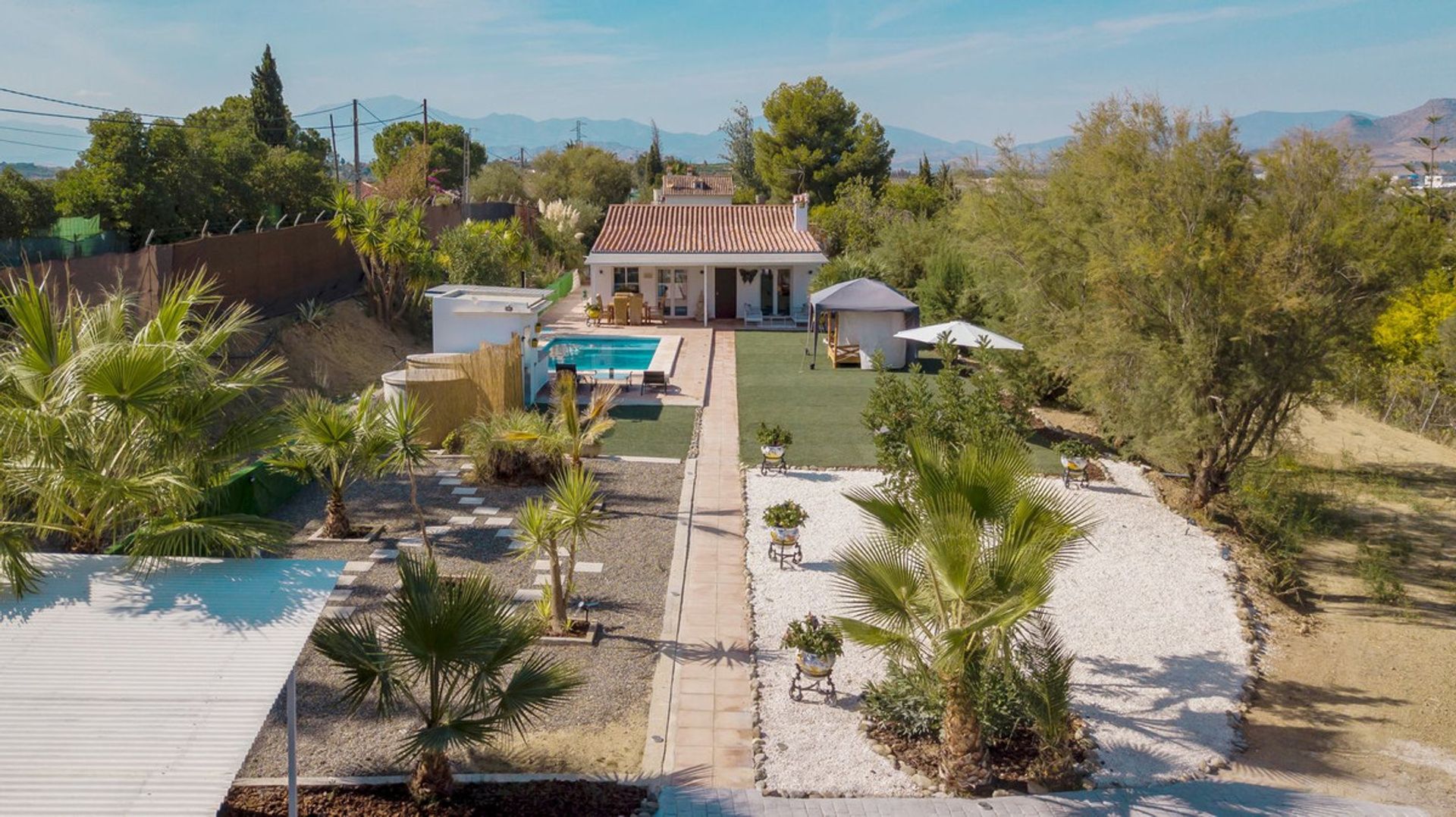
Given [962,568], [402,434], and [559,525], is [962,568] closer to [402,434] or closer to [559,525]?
[559,525]

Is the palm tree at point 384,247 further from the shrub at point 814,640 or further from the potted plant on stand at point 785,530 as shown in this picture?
the shrub at point 814,640

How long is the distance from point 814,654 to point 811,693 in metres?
0.47

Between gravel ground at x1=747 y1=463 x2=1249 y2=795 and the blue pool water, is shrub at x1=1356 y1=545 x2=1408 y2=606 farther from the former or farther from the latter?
the blue pool water

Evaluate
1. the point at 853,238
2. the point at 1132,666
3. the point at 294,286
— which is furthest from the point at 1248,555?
the point at 853,238

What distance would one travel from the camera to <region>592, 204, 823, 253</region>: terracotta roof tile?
32125 mm

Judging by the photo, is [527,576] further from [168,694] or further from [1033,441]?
[1033,441]

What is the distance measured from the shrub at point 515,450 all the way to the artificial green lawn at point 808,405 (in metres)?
3.18

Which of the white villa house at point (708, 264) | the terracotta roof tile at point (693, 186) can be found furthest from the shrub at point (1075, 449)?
the terracotta roof tile at point (693, 186)

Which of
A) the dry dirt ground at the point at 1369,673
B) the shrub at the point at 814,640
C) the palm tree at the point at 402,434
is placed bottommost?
the dry dirt ground at the point at 1369,673

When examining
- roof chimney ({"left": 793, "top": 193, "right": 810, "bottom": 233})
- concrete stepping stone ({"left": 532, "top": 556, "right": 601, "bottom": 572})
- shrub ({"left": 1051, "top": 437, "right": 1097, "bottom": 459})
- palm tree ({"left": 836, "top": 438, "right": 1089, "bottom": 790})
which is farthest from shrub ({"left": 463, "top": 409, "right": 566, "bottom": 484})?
roof chimney ({"left": 793, "top": 193, "right": 810, "bottom": 233})

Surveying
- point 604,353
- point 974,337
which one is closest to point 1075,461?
point 974,337

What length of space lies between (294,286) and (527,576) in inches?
536

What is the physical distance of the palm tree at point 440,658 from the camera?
6273 mm

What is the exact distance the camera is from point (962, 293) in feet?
84.9
